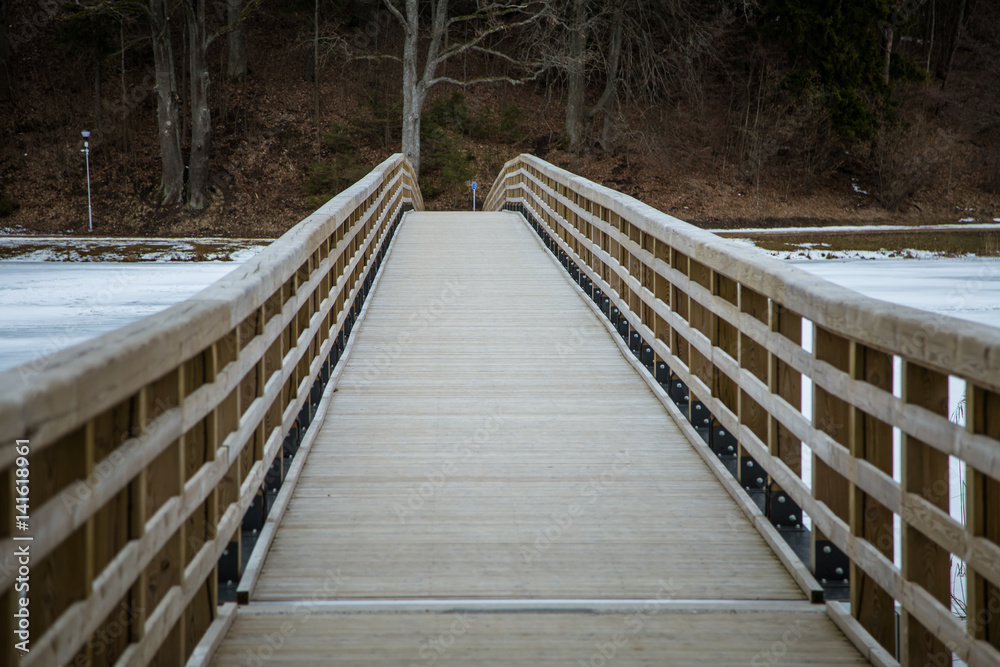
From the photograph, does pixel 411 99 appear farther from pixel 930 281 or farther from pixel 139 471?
pixel 139 471

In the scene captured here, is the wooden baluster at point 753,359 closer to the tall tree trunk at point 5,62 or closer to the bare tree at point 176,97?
the bare tree at point 176,97

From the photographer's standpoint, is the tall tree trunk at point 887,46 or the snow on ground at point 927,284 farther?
the tall tree trunk at point 887,46

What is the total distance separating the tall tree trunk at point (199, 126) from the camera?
29.4 m

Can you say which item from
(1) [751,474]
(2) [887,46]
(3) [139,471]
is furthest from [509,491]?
(2) [887,46]

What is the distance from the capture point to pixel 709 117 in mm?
39031

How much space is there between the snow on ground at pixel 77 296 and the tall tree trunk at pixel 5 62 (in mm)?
18961

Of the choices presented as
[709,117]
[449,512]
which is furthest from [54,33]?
[449,512]

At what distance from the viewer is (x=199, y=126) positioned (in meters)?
30.3

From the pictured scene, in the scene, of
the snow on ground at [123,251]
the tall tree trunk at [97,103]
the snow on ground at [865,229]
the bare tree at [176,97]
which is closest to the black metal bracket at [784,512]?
the snow on ground at [123,251]

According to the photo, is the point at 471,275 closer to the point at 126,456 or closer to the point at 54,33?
the point at 126,456

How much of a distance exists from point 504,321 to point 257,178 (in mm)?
26347

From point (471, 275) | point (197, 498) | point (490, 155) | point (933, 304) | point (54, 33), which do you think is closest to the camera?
point (197, 498)

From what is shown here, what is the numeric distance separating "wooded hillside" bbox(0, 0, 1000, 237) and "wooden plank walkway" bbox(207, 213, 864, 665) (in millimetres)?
23914

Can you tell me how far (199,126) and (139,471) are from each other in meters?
30.1
